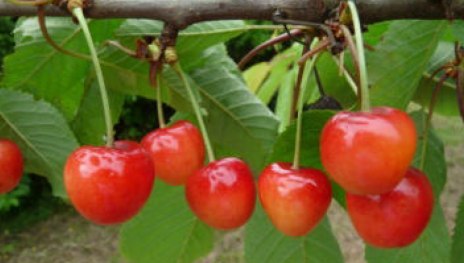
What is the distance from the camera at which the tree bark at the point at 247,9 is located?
88cm

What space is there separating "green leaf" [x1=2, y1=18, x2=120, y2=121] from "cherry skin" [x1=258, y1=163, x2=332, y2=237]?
466mm

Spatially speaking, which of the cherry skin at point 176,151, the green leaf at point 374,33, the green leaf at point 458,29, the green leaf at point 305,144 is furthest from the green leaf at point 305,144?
the green leaf at point 374,33

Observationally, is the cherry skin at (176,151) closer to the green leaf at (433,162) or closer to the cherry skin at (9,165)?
the cherry skin at (9,165)

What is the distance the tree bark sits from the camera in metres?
0.88

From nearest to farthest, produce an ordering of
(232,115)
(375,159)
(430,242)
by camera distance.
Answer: (375,159) < (430,242) < (232,115)

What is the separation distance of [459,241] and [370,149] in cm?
51

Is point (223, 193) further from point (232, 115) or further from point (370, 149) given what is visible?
point (232, 115)

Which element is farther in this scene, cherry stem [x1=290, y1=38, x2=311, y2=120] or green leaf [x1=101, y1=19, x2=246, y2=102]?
green leaf [x1=101, y1=19, x2=246, y2=102]

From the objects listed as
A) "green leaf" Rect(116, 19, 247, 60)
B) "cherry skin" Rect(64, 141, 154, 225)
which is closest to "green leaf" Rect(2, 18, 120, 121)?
"green leaf" Rect(116, 19, 247, 60)

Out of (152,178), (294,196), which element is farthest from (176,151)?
(294,196)

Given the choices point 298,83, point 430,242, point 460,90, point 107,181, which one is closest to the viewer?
point 107,181

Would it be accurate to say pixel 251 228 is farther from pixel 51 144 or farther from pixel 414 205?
pixel 414 205

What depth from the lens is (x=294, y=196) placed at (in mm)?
863

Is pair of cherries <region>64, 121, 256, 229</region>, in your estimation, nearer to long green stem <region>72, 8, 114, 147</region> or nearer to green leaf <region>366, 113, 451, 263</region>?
long green stem <region>72, 8, 114, 147</region>
